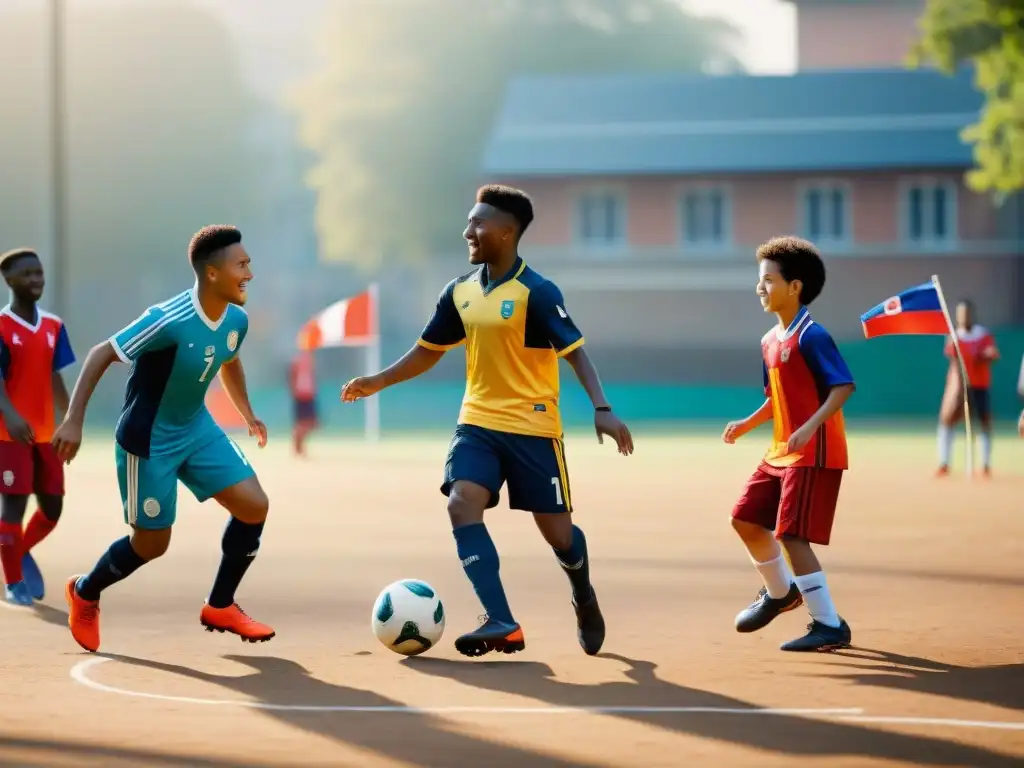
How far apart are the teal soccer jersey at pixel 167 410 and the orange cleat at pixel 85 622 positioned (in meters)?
0.48

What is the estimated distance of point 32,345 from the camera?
32.2ft

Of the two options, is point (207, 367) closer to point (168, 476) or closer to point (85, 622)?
point (168, 476)

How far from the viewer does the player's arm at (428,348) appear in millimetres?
8109

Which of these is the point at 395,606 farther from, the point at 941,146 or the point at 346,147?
the point at 346,147

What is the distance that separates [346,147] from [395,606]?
5433 centimetres

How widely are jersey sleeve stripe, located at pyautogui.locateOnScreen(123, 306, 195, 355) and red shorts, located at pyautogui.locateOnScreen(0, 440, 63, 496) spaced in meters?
2.19

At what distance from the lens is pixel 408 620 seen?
7.80 metres

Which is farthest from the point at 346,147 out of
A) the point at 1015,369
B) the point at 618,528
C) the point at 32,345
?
the point at 32,345

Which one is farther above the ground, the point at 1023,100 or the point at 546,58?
the point at 546,58

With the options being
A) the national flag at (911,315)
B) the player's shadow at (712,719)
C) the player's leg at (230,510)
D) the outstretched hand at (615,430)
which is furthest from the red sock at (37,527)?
the national flag at (911,315)

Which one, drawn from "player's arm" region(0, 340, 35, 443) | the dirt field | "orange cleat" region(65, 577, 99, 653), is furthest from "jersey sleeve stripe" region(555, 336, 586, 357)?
"player's arm" region(0, 340, 35, 443)

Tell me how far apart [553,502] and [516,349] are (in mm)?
705

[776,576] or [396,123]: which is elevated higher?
[396,123]

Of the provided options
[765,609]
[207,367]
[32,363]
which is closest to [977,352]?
[765,609]
